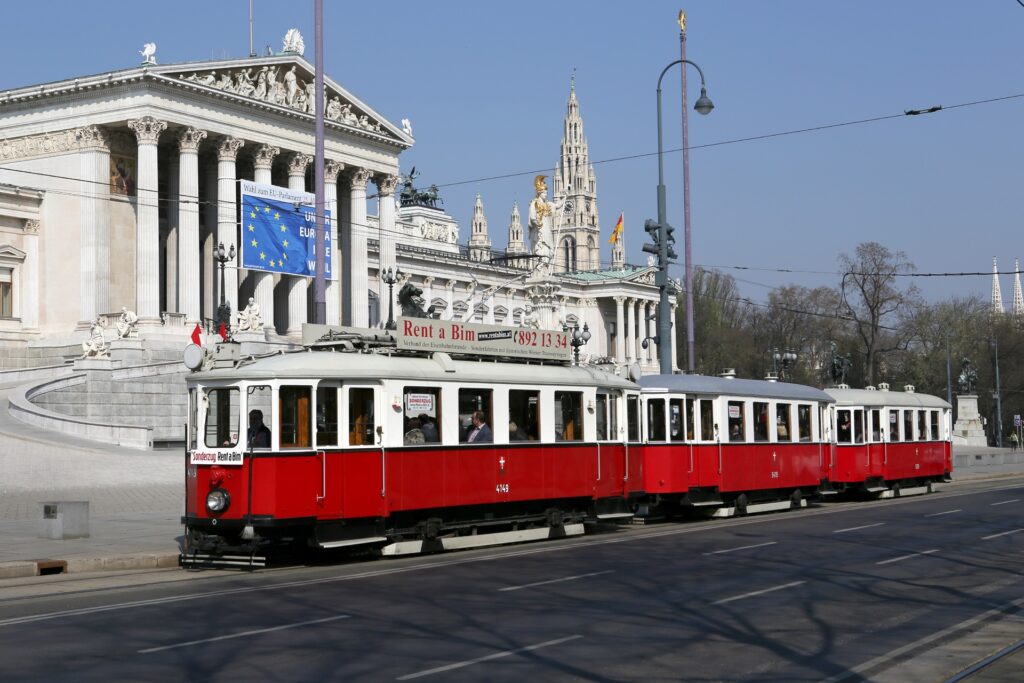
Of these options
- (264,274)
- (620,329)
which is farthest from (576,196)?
(264,274)

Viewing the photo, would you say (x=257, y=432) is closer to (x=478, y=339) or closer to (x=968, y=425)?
(x=478, y=339)

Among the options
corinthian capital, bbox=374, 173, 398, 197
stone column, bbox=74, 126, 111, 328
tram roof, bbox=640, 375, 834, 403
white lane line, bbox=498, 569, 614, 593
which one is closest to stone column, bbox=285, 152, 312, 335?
corinthian capital, bbox=374, 173, 398, 197

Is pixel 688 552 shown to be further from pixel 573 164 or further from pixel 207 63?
pixel 573 164

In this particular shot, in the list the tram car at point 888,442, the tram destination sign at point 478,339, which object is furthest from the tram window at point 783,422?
the tram destination sign at point 478,339

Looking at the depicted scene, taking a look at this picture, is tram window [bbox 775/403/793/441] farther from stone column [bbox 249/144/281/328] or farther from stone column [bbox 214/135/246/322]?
stone column [bbox 249/144/281/328]

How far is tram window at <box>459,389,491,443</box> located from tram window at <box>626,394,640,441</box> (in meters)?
4.64

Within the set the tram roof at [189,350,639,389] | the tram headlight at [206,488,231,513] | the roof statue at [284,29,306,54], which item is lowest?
the tram headlight at [206,488,231,513]

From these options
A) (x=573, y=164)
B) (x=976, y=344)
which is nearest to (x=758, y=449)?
(x=976, y=344)

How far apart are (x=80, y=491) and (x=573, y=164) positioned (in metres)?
153

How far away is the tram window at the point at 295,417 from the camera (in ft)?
62.1

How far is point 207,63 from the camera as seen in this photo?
65750 mm

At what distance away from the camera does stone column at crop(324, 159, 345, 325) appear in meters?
72.4

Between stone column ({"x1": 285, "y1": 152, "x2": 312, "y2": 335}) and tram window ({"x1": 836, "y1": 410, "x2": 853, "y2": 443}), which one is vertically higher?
stone column ({"x1": 285, "y1": 152, "x2": 312, "y2": 335})

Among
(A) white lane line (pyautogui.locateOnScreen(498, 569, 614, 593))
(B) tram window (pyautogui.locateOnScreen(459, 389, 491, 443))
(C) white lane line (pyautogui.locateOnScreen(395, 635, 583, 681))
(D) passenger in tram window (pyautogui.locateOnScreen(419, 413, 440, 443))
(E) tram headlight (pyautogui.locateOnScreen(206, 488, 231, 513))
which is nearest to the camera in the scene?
(C) white lane line (pyautogui.locateOnScreen(395, 635, 583, 681))
